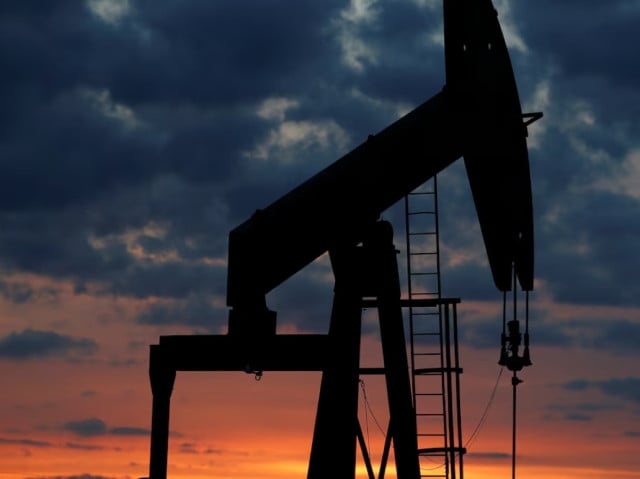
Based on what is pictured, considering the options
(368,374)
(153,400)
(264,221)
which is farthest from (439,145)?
(153,400)

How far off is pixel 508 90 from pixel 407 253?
270 centimetres

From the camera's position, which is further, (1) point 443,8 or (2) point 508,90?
(2) point 508,90

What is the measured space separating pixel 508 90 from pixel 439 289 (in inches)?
121

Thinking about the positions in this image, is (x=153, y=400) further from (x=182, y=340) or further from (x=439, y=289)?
(x=439, y=289)

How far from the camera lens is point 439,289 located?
17.6 meters

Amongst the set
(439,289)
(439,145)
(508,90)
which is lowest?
(439,289)

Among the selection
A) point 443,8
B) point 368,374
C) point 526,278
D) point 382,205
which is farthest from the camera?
point 526,278

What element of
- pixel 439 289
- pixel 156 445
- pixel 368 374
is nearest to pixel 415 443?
pixel 368 374

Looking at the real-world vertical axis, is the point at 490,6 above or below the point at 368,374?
above

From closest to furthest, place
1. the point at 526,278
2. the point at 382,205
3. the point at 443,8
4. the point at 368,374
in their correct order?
the point at 443,8
the point at 382,205
the point at 368,374
the point at 526,278

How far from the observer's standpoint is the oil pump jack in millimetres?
14844

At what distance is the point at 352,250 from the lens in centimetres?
1580

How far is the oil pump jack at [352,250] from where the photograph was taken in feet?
48.7

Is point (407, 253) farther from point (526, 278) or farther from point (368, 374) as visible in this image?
point (526, 278)
